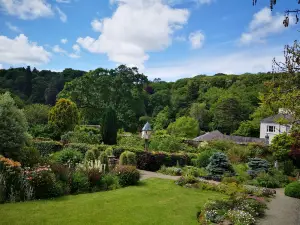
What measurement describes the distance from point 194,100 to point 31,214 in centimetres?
5524

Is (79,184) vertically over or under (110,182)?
over

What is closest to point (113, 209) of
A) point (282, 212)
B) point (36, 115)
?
point (282, 212)

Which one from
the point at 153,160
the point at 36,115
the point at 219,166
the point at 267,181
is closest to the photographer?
Result: the point at 267,181

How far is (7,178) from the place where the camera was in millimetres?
8414

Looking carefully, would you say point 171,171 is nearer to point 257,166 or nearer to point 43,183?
point 257,166

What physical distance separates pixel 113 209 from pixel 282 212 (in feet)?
18.6

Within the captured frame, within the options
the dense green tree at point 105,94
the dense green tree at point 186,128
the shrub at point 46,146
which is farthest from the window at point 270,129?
the shrub at point 46,146

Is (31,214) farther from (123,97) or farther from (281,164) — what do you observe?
(123,97)

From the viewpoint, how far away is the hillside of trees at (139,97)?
1590 inches

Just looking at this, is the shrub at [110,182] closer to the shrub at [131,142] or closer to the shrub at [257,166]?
the shrub at [257,166]

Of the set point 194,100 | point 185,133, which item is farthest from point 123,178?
point 194,100

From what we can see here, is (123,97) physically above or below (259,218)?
above

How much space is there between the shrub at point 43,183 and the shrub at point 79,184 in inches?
32.1

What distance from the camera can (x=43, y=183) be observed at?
8.70 m
